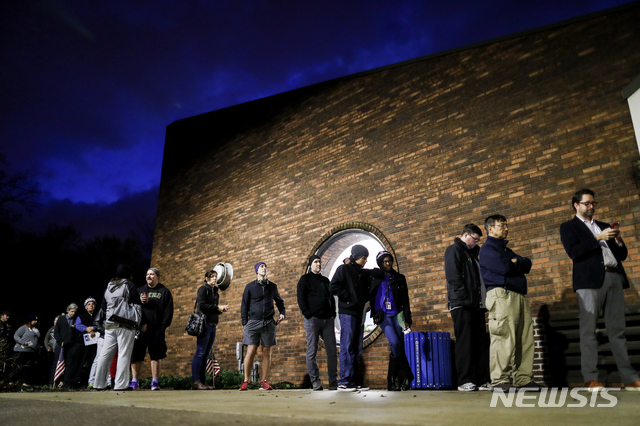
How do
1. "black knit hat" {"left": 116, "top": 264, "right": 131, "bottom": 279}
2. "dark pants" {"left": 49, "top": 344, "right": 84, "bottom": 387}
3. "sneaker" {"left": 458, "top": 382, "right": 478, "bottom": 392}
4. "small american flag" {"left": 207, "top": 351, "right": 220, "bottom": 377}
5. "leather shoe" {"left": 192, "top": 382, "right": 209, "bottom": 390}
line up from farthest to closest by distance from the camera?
"small american flag" {"left": 207, "top": 351, "right": 220, "bottom": 377} → "dark pants" {"left": 49, "top": 344, "right": 84, "bottom": 387} → "leather shoe" {"left": 192, "top": 382, "right": 209, "bottom": 390} → "black knit hat" {"left": 116, "top": 264, "right": 131, "bottom": 279} → "sneaker" {"left": 458, "top": 382, "right": 478, "bottom": 392}

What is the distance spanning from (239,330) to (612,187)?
6827mm

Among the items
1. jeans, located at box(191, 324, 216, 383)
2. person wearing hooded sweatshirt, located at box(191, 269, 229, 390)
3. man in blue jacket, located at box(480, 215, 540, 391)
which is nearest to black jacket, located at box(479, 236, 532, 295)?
man in blue jacket, located at box(480, 215, 540, 391)

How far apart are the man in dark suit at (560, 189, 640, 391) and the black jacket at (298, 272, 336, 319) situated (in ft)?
9.03

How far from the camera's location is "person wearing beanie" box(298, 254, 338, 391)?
5.52m

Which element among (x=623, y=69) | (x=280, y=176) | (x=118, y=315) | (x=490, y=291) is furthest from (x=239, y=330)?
(x=623, y=69)

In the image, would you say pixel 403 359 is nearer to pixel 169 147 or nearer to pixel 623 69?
pixel 623 69

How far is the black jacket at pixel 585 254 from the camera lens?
384cm

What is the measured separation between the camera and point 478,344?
15.8 feet

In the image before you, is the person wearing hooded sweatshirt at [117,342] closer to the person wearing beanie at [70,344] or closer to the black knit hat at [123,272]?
the black knit hat at [123,272]

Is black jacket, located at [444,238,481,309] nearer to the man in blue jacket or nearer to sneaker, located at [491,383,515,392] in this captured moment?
the man in blue jacket

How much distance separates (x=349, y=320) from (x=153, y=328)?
2.65 metres

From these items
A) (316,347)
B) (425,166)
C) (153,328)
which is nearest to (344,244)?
(425,166)

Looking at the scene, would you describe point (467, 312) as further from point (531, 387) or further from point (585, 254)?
point (585, 254)

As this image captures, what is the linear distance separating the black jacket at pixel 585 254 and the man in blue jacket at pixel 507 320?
1.28 feet
